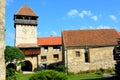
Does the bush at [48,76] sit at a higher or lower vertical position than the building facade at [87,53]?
lower

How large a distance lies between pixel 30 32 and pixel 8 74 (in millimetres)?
27033

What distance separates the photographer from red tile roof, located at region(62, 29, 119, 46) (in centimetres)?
4166

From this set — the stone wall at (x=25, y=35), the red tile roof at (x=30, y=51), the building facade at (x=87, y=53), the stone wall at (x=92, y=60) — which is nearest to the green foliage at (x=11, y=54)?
the building facade at (x=87, y=53)

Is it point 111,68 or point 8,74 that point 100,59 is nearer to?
point 111,68

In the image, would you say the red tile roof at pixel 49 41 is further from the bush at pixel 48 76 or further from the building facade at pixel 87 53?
the bush at pixel 48 76

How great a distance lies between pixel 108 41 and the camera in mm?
42031

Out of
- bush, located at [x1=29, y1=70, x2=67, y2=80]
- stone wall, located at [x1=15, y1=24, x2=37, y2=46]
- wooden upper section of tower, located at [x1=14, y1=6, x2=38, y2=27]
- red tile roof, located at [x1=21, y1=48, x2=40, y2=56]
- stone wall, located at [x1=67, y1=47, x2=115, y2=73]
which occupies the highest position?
wooden upper section of tower, located at [x1=14, y1=6, x2=38, y2=27]

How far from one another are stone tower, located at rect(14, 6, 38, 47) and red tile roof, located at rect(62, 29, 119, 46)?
1391 cm

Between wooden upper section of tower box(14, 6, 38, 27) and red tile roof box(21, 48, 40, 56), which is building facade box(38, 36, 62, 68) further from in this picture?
wooden upper section of tower box(14, 6, 38, 27)

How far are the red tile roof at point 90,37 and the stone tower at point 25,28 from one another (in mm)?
13908

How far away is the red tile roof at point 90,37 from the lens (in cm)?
→ 4166

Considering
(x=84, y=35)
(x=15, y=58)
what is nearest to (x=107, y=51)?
(x=84, y=35)

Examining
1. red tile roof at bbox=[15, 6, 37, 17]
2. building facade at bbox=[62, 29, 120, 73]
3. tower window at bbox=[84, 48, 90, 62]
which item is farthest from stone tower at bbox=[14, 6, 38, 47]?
tower window at bbox=[84, 48, 90, 62]

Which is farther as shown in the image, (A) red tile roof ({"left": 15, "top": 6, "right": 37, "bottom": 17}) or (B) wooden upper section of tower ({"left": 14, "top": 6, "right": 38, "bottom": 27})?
(A) red tile roof ({"left": 15, "top": 6, "right": 37, "bottom": 17})
